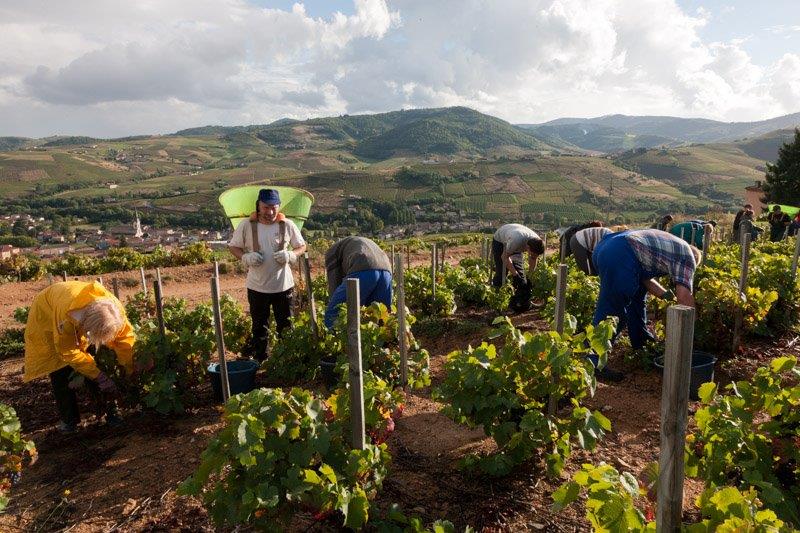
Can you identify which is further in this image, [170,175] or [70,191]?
[170,175]

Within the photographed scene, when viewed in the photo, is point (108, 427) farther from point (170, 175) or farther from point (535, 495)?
point (170, 175)

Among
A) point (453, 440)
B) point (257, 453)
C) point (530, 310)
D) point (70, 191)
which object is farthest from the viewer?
point (70, 191)

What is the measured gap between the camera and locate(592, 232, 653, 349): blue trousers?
4590mm

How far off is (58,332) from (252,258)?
5.62ft

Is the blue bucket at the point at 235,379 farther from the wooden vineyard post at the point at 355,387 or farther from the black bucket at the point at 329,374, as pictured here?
the wooden vineyard post at the point at 355,387

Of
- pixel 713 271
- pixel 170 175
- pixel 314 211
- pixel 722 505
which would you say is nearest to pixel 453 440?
pixel 722 505

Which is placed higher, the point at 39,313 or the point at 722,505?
the point at 39,313

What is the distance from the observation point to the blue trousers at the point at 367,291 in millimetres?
4668

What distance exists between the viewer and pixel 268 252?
4992 mm

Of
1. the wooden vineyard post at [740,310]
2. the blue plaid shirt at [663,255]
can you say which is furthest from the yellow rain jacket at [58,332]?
the wooden vineyard post at [740,310]

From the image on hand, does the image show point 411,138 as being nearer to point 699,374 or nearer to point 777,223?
point 777,223

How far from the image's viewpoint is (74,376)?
4012 mm

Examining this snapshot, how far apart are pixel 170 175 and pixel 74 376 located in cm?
11209

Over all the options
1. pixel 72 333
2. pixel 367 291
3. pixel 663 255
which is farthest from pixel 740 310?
pixel 72 333
